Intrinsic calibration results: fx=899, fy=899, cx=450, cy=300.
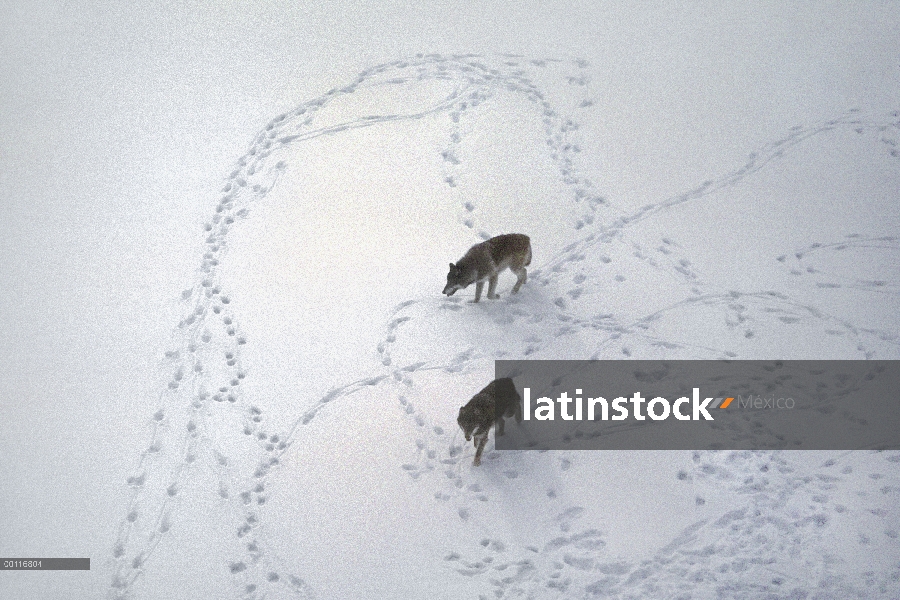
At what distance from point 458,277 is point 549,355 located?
1.54 ft

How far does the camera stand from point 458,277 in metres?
3.53

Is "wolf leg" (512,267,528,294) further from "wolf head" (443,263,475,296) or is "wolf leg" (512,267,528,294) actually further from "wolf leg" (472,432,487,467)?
"wolf leg" (472,432,487,467)

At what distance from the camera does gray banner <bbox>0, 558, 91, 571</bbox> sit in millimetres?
2836

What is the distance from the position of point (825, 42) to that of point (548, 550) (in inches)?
134

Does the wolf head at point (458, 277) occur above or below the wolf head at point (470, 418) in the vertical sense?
above

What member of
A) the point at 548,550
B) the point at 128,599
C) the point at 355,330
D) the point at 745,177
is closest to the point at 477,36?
the point at 745,177

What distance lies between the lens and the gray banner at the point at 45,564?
2.84m

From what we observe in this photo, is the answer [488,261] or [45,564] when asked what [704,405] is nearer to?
[488,261]

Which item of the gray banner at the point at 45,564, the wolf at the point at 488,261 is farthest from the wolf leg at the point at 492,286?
the gray banner at the point at 45,564

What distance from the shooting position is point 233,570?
283 cm

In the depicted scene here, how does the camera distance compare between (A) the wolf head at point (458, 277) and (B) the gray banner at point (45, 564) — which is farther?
(A) the wolf head at point (458, 277)

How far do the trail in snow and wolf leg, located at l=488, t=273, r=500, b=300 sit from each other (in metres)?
0.05

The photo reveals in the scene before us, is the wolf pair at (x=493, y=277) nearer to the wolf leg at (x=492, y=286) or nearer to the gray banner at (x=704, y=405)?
the wolf leg at (x=492, y=286)

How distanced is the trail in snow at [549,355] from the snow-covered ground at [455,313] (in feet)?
0.04
